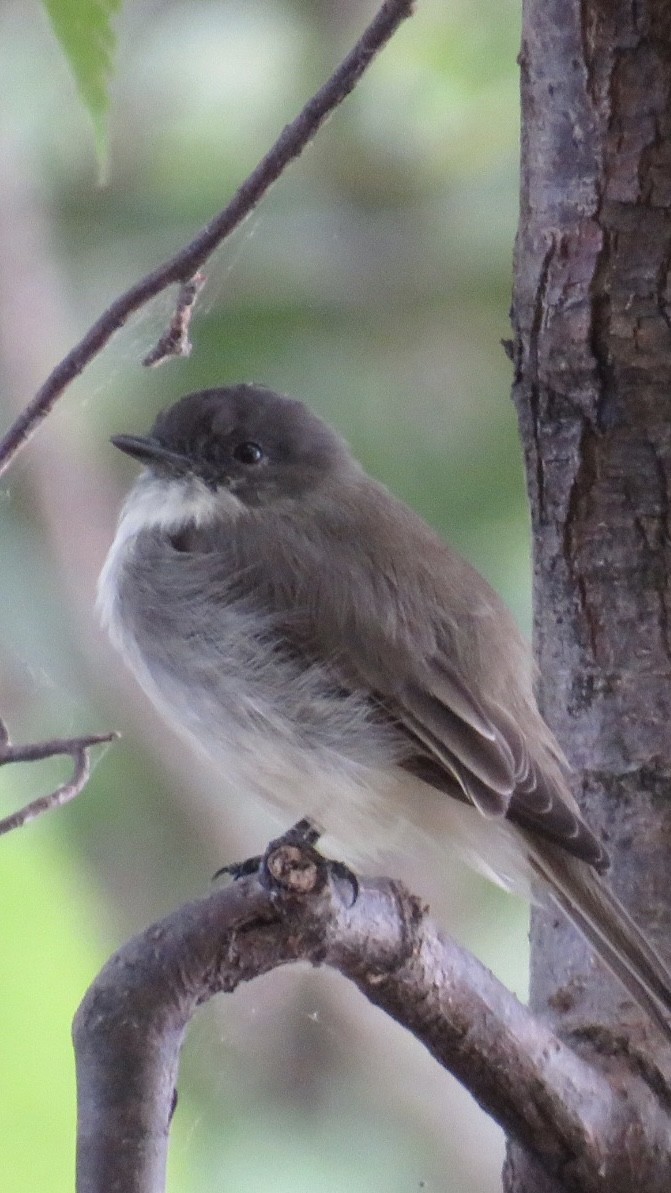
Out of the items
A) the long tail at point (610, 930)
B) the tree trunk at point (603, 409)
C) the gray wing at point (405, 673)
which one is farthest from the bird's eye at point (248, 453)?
the long tail at point (610, 930)

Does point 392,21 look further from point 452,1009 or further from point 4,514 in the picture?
point 4,514

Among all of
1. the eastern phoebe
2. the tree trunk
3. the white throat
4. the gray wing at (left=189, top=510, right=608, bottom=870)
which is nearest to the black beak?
the white throat

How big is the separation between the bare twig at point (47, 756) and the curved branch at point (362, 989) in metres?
0.15

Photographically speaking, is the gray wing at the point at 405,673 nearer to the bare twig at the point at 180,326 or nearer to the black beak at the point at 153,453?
the black beak at the point at 153,453

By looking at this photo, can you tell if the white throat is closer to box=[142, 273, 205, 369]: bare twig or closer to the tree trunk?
the tree trunk

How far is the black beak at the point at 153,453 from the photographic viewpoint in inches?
94.6

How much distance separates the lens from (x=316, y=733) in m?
2.05

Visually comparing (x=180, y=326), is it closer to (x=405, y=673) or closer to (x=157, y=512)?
(x=405, y=673)

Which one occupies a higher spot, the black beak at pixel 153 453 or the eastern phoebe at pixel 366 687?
the black beak at pixel 153 453

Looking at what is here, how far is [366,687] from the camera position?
6.62 ft

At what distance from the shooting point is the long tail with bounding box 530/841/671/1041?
5.88 ft

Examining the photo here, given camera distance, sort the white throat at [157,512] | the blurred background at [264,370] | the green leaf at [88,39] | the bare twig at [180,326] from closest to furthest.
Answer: the green leaf at [88,39] < the bare twig at [180,326] < the white throat at [157,512] < the blurred background at [264,370]

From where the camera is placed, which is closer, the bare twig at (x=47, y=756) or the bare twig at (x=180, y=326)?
the bare twig at (x=47, y=756)

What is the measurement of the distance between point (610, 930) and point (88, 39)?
1.13m
